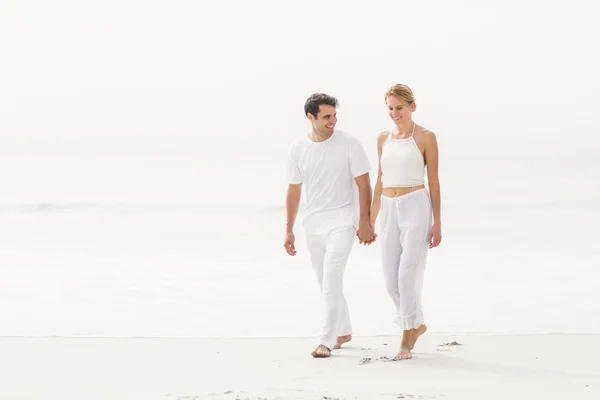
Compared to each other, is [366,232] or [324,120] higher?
[324,120]

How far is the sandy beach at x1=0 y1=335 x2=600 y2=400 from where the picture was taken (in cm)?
430

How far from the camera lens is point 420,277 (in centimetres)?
523

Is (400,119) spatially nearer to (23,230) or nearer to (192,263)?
(192,263)

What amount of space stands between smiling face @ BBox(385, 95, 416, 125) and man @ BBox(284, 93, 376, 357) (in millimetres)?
312

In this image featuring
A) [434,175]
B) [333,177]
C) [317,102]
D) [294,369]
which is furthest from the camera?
[333,177]

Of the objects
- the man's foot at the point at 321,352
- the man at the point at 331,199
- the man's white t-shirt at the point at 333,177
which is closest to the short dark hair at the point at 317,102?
the man at the point at 331,199

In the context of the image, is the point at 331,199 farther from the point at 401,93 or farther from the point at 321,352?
the point at 321,352

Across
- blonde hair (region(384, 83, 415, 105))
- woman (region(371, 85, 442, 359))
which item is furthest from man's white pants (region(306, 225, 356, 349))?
blonde hair (region(384, 83, 415, 105))

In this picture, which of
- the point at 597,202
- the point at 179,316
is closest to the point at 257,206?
the point at 597,202

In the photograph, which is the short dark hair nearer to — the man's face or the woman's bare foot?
the man's face

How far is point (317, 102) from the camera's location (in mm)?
5273

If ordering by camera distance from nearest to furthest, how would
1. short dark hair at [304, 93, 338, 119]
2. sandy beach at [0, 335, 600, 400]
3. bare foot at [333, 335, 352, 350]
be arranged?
sandy beach at [0, 335, 600, 400]
short dark hair at [304, 93, 338, 119]
bare foot at [333, 335, 352, 350]

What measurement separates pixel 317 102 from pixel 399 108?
1.58 feet

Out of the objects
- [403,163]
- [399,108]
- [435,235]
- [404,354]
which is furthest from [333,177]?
[404,354]
